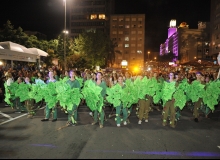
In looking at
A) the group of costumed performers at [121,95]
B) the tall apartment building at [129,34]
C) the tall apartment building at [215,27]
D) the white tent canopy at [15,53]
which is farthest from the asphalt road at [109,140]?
the tall apartment building at [129,34]

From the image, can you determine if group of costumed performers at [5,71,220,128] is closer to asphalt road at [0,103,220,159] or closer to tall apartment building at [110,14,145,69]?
asphalt road at [0,103,220,159]

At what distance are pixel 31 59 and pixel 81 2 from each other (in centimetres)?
8339

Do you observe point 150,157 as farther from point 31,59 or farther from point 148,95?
point 31,59

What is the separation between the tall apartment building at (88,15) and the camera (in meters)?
98.0

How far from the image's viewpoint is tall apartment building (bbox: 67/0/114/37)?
98000 mm

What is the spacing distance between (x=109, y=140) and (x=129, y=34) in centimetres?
10002

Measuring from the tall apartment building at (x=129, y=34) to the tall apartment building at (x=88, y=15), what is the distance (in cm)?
559

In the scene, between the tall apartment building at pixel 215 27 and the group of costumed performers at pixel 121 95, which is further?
the tall apartment building at pixel 215 27

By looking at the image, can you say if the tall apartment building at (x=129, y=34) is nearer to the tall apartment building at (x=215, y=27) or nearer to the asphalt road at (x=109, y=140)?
the tall apartment building at (x=215, y=27)

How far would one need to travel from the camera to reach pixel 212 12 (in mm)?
63688

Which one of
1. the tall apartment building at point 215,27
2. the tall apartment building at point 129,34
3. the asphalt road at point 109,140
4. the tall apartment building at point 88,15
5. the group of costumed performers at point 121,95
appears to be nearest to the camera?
the asphalt road at point 109,140

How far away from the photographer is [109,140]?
6.63 meters

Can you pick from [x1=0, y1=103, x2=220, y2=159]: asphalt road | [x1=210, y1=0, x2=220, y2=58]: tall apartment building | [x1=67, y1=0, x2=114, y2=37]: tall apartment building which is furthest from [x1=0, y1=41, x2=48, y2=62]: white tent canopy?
[x1=67, y1=0, x2=114, y2=37]: tall apartment building

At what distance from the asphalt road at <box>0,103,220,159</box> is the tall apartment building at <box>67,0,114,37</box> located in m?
91.8
